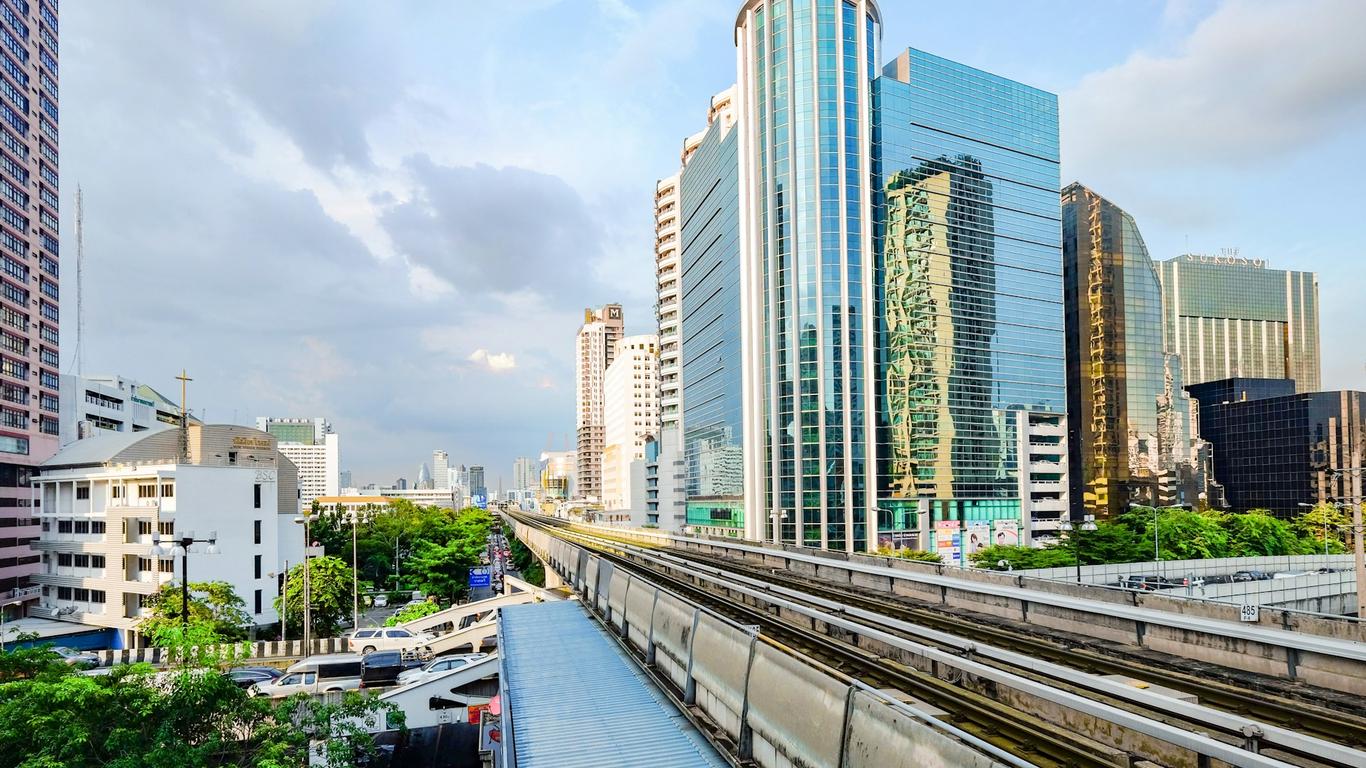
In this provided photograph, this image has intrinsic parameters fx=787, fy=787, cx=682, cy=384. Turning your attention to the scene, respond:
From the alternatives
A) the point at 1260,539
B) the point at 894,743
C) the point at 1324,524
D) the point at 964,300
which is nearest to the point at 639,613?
the point at 894,743

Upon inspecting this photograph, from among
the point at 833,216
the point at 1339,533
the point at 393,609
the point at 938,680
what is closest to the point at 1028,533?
the point at 1339,533

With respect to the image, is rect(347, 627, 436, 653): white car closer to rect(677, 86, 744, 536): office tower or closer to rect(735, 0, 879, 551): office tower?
rect(735, 0, 879, 551): office tower

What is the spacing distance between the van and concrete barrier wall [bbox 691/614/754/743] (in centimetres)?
2706

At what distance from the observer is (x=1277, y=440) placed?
12794cm

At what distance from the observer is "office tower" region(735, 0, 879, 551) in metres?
84.4

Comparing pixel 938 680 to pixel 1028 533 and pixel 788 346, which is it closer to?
pixel 788 346

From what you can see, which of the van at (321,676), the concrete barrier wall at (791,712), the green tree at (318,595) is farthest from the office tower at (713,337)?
the concrete barrier wall at (791,712)

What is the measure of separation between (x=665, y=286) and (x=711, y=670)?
445ft

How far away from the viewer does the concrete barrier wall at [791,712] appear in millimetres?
9461

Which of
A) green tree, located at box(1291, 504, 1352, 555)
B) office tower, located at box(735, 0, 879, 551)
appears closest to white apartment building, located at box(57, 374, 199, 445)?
office tower, located at box(735, 0, 879, 551)

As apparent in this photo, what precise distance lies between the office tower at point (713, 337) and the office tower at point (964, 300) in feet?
58.3

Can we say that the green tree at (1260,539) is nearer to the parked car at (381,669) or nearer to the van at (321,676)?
the parked car at (381,669)

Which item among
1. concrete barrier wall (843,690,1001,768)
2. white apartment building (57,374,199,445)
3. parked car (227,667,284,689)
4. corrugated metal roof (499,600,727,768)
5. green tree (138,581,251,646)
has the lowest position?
parked car (227,667,284,689)

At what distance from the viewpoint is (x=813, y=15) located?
8544 cm
